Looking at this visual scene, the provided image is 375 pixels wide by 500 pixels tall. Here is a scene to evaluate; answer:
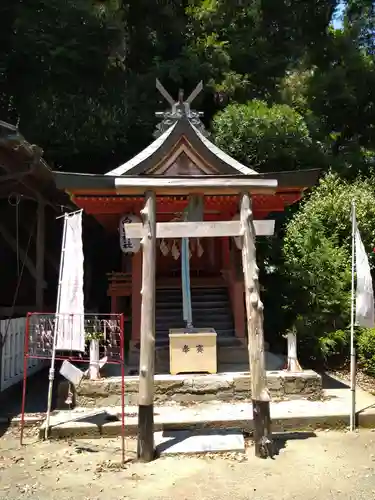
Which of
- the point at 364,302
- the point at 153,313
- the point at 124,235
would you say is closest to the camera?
the point at 153,313

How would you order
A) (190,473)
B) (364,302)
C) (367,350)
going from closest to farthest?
(190,473)
(364,302)
(367,350)

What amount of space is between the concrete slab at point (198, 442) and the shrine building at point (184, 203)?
8.46 feet

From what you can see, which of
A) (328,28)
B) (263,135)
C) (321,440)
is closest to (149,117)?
(263,135)

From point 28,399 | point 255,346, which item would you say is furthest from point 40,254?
point 255,346

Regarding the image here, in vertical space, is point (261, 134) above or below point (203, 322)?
above

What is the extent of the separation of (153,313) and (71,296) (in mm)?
1326

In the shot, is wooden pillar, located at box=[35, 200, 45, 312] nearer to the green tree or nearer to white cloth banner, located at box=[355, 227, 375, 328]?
the green tree

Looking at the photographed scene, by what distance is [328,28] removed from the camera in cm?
2025

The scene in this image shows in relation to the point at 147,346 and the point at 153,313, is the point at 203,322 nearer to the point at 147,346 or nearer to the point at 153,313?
the point at 153,313

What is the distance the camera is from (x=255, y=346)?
6.35 m

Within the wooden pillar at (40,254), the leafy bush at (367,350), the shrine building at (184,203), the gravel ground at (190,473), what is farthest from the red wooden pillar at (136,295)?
the leafy bush at (367,350)

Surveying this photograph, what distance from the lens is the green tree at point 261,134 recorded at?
47.6ft

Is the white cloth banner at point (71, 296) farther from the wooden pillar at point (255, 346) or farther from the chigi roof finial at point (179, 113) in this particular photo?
the chigi roof finial at point (179, 113)

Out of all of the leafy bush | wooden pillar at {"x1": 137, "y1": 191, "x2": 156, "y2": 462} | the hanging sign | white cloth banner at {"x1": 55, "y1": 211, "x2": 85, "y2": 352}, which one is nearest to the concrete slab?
wooden pillar at {"x1": 137, "y1": 191, "x2": 156, "y2": 462}
